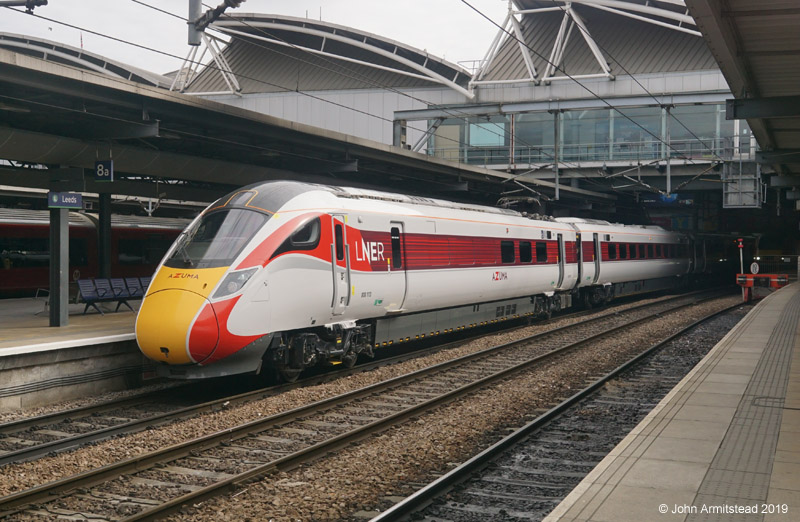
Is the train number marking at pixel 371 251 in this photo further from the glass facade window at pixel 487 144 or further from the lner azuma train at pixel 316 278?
the glass facade window at pixel 487 144

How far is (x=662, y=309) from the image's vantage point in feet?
93.1

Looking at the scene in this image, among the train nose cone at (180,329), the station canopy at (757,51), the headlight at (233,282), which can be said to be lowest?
the train nose cone at (180,329)

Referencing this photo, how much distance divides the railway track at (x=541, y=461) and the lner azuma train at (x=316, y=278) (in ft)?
14.1

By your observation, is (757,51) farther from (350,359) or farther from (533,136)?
(533,136)

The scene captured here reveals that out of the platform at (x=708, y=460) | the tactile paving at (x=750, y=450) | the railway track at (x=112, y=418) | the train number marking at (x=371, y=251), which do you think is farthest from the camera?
the train number marking at (x=371, y=251)

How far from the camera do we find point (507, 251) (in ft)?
65.8

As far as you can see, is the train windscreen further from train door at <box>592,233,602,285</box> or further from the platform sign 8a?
train door at <box>592,233,602,285</box>

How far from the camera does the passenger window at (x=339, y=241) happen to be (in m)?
13.1

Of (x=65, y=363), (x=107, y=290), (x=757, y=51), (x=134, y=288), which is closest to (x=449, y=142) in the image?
(x=134, y=288)

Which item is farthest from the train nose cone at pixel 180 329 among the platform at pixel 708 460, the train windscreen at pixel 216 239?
the platform at pixel 708 460

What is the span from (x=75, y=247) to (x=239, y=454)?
19190 millimetres

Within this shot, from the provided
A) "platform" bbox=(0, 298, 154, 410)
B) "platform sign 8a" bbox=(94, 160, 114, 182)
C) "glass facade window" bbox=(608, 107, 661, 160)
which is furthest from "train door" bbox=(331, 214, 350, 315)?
"glass facade window" bbox=(608, 107, 661, 160)

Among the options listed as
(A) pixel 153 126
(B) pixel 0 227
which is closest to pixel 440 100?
(B) pixel 0 227

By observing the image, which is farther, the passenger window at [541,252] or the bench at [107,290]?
the passenger window at [541,252]
